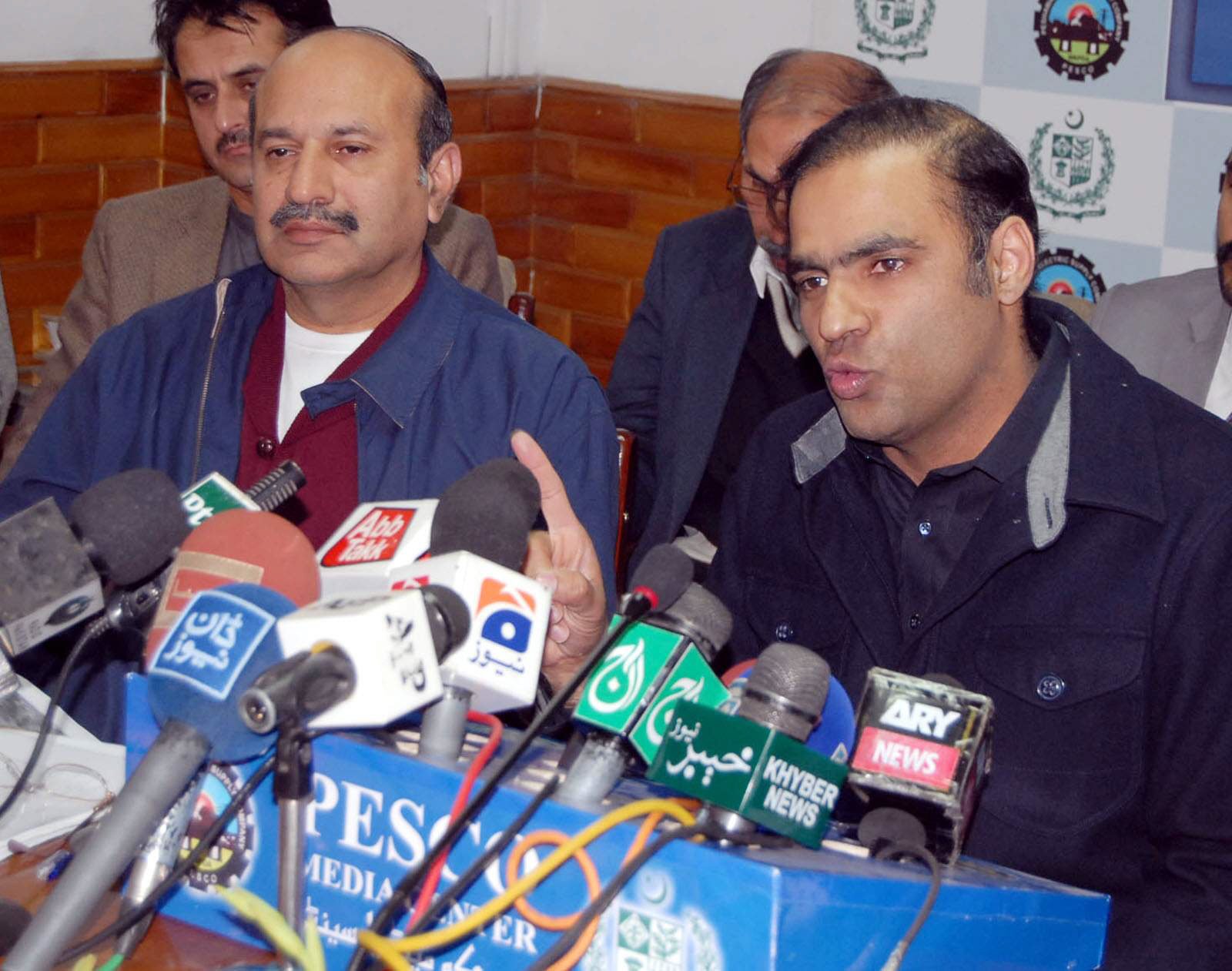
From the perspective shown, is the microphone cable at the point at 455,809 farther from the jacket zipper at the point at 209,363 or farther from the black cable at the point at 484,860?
the jacket zipper at the point at 209,363

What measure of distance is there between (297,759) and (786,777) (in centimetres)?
30

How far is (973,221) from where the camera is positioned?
175cm

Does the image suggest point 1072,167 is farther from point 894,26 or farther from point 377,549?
point 377,549

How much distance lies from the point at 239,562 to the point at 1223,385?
2087 millimetres

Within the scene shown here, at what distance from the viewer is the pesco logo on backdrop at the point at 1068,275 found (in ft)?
11.5

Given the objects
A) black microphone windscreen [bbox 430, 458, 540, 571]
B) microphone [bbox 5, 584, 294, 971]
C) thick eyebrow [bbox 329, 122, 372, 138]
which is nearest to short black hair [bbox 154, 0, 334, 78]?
thick eyebrow [bbox 329, 122, 372, 138]

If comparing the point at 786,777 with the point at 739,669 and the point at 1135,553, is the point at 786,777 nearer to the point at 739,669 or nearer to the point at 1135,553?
the point at 739,669

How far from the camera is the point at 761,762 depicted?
3.13 feet

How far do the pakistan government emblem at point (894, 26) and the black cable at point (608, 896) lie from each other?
9.83ft

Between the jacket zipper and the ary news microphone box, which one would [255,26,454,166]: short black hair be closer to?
the jacket zipper

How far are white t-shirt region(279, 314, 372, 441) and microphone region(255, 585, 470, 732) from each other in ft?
3.91

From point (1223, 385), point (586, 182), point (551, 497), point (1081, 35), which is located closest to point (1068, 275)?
point (1081, 35)

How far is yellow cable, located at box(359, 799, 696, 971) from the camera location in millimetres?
954

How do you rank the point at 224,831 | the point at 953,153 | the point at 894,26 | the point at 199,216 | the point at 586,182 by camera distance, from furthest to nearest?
the point at 586,182 < the point at 894,26 < the point at 199,216 < the point at 953,153 < the point at 224,831
